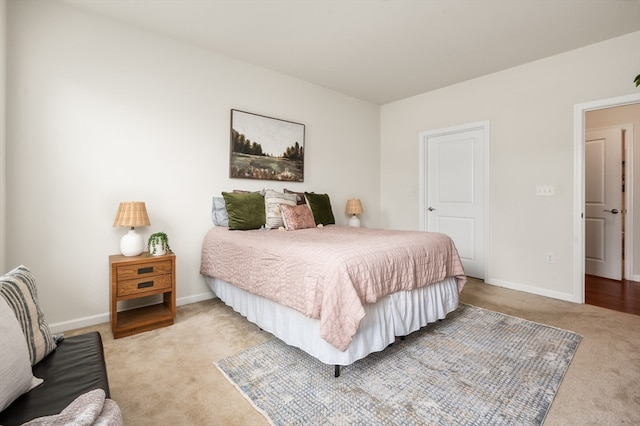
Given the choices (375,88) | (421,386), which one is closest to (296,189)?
(375,88)

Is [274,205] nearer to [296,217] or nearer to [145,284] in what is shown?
[296,217]

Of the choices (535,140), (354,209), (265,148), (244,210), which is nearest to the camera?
(244,210)

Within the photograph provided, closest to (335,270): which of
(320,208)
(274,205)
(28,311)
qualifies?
(28,311)

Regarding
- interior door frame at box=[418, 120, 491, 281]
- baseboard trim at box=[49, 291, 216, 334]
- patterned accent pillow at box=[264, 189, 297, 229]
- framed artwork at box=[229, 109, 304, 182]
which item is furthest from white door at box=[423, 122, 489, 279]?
baseboard trim at box=[49, 291, 216, 334]

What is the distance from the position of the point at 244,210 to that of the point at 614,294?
414 cm

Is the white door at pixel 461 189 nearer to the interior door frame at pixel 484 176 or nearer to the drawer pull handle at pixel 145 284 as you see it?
the interior door frame at pixel 484 176

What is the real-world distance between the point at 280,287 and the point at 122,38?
8.54ft

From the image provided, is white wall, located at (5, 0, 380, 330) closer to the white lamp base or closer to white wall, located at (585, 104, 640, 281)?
the white lamp base

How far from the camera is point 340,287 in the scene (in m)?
1.67

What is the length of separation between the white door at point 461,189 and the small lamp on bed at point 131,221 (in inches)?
145

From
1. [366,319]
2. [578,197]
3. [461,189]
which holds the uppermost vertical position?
[461,189]

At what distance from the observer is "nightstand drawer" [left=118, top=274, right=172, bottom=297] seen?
2.33 metres

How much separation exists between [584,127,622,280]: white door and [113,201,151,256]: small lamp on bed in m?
5.14

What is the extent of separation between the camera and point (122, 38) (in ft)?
8.75
